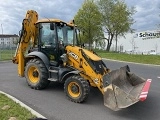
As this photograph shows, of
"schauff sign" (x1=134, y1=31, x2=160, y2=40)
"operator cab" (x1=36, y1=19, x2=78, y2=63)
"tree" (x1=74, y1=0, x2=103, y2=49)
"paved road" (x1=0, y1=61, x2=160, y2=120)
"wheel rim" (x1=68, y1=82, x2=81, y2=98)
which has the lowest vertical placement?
"paved road" (x1=0, y1=61, x2=160, y2=120)

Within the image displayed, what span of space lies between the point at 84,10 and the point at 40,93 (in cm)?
3320

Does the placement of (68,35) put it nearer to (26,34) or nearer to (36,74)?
(26,34)

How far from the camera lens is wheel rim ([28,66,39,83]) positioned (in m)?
8.65

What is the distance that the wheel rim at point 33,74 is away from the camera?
8.65 meters

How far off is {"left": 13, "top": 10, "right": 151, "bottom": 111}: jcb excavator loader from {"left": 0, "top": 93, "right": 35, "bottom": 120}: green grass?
5.66ft

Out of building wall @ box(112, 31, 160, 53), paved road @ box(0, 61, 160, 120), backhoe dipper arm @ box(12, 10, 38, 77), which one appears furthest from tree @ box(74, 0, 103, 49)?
paved road @ box(0, 61, 160, 120)

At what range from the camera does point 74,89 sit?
7.16m

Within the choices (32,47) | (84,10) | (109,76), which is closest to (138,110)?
(109,76)

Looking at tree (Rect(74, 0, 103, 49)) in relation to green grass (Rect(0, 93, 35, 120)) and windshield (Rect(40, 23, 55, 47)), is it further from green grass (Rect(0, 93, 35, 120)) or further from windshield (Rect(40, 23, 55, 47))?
green grass (Rect(0, 93, 35, 120))

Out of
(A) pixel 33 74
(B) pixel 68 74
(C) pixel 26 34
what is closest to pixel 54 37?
(C) pixel 26 34

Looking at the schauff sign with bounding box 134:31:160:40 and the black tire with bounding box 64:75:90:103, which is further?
the schauff sign with bounding box 134:31:160:40

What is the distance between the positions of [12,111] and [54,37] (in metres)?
3.27

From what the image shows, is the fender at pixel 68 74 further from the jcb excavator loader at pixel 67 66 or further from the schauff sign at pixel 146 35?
the schauff sign at pixel 146 35

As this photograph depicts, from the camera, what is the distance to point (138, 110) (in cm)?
660
